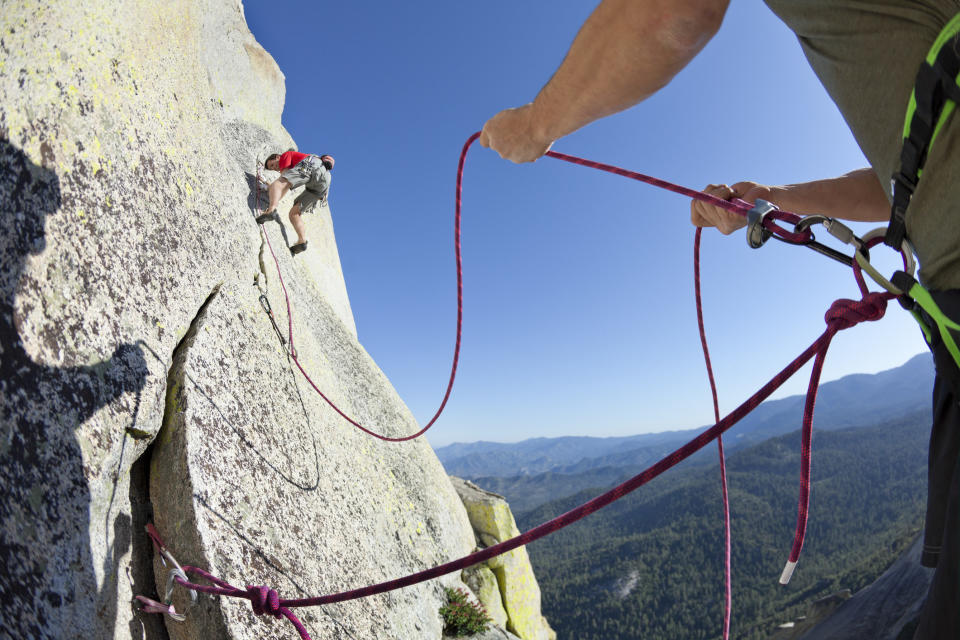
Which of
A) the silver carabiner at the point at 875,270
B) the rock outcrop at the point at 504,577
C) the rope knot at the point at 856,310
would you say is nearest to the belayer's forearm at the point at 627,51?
the silver carabiner at the point at 875,270

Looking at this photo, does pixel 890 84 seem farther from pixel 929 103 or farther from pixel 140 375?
pixel 140 375

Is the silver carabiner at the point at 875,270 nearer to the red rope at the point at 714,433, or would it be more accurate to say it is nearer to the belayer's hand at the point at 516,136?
the red rope at the point at 714,433

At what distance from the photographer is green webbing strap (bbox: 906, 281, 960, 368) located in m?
1.14

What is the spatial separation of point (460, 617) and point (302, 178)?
27.9 ft

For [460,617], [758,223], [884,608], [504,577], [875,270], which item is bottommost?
[884,608]

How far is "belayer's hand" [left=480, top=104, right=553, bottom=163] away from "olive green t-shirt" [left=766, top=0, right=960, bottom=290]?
3.00 feet

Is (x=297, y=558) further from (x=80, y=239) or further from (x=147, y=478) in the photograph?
(x=80, y=239)

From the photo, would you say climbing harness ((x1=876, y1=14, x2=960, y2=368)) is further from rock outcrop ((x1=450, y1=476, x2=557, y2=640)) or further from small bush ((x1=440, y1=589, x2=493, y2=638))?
rock outcrop ((x1=450, y1=476, x2=557, y2=640))

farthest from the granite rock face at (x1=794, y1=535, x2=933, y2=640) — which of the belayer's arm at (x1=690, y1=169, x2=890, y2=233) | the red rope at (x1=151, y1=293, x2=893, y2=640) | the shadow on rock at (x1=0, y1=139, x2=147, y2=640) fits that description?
the shadow on rock at (x1=0, y1=139, x2=147, y2=640)

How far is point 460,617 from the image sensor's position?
26.1 ft

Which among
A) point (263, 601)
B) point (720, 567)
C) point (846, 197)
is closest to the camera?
point (846, 197)

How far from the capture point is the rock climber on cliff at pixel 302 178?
9.05m

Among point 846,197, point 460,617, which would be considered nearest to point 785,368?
point 846,197

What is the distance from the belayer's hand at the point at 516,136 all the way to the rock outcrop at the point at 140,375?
2.98 meters
